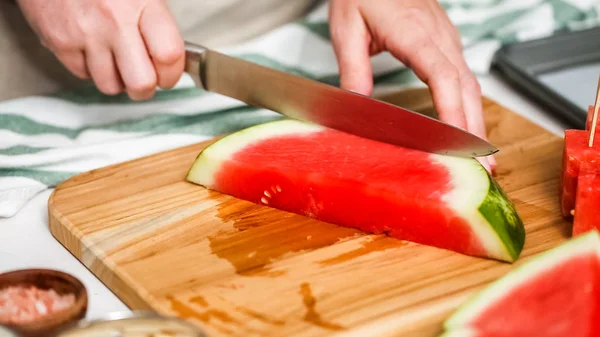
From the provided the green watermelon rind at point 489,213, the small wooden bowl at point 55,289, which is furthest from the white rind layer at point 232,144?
the small wooden bowl at point 55,289

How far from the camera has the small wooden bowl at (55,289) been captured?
4.52 feet

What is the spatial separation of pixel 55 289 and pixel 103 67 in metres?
0.75

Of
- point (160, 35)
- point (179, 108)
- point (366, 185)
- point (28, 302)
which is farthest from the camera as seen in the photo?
point (179, 108)

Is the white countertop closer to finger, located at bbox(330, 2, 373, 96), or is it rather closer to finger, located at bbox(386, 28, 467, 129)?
finger, located at bbox(330, 2, 373, 96)

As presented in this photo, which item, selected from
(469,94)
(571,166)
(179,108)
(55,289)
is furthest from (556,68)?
(55,289)

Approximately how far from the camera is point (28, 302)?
1.48m

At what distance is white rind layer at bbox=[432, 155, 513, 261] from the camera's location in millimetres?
1733

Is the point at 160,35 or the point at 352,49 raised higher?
the point at 160,35

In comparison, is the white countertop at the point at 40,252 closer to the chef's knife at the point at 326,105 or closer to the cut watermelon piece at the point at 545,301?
the chef's knife at the point at 326,105

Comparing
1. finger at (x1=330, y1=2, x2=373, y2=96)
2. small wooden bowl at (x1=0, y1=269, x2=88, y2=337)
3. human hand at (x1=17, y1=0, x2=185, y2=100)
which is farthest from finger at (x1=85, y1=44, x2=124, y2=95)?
small wooden bowl at (x1=0, y1=269, x2=88, y2=337)

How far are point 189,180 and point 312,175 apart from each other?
12.4 inches

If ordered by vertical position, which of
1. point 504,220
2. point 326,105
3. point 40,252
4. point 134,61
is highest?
point 134,61

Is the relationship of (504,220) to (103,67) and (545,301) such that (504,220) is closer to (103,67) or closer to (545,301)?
(545,301)

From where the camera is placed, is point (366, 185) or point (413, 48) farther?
point (413, 48)
